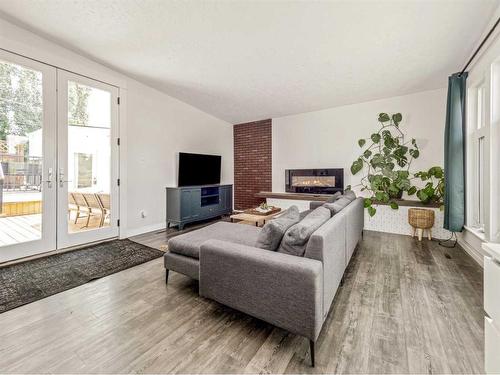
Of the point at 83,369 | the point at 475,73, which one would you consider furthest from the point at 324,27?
the point at 83,369

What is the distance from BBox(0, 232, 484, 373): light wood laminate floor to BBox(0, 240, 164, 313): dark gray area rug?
19 cm

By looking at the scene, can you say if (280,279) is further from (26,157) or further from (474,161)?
(26,157)

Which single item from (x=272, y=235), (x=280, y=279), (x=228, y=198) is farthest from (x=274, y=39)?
(x=228, y=198)

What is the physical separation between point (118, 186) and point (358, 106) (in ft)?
16.0

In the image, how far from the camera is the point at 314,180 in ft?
17.0

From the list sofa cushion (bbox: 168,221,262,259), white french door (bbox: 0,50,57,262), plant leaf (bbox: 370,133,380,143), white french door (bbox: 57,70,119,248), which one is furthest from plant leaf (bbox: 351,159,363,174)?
white french door (bbox: 0,50,57,262)

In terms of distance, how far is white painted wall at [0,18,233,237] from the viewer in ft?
11.0

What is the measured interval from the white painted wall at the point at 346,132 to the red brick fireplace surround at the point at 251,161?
8.7 inches

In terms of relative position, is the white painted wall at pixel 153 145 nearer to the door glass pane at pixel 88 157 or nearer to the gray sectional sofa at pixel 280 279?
the door glass pane at pixel 88 157

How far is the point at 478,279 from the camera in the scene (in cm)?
237

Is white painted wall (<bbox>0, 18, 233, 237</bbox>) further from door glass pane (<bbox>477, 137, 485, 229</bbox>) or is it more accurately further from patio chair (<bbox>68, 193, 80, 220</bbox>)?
door glass pane (<bbox>477, 137, 485, 229</bbox>)

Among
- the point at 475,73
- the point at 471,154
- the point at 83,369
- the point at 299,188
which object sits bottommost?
the point at 83,369

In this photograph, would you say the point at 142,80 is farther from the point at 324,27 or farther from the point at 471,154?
the point at 471,154

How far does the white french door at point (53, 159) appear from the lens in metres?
2.85
